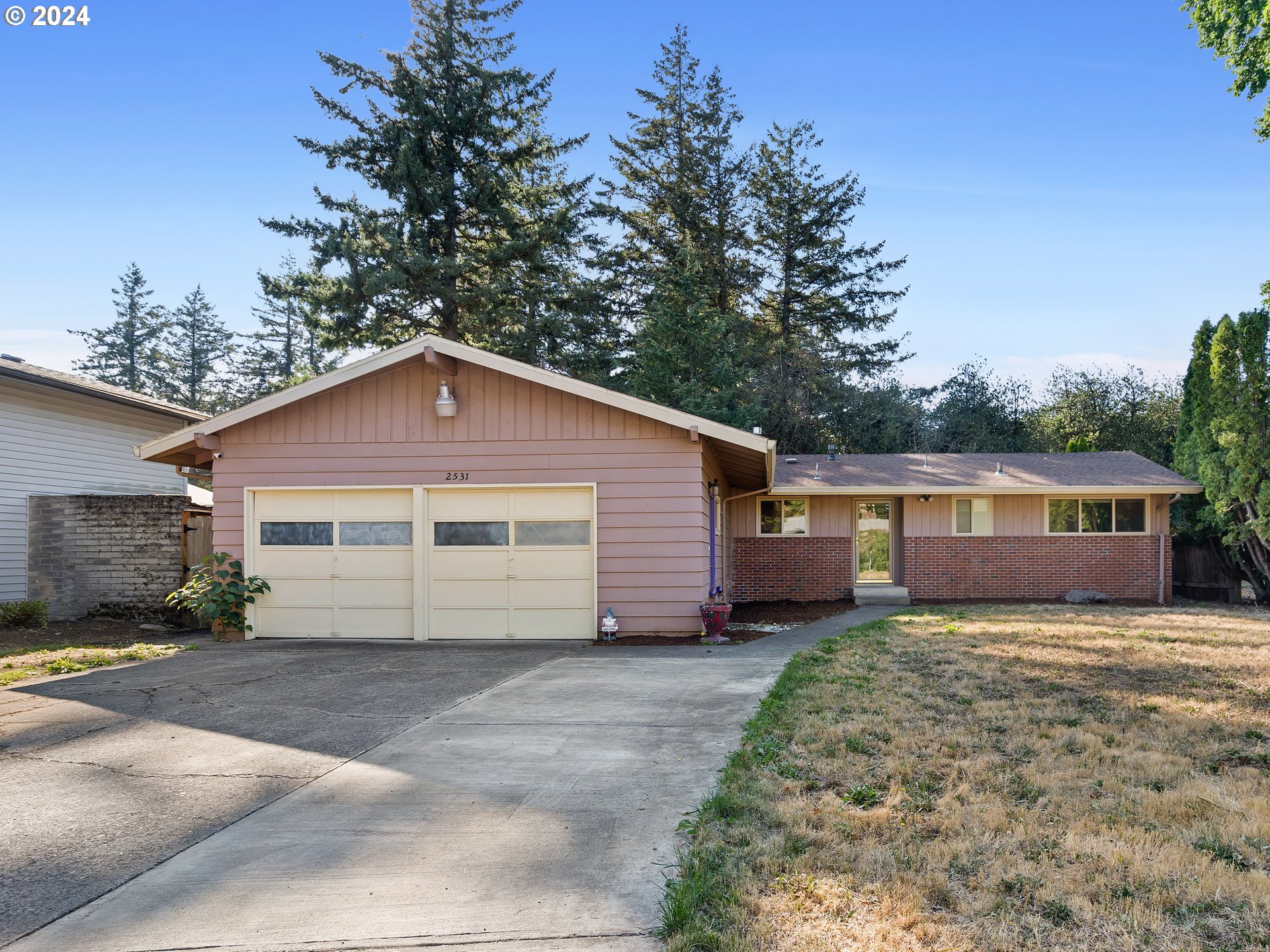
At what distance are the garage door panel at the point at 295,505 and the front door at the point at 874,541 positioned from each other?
1172 centimetres

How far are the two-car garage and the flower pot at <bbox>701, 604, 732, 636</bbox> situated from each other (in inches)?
58.1

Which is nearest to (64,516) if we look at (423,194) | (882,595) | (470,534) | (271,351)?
(470,534)

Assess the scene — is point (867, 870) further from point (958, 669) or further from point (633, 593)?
point (633, 593)

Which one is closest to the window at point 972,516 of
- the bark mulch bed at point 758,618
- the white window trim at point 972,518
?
the white window trim at point 972,518

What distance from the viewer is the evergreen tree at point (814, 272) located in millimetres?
29344

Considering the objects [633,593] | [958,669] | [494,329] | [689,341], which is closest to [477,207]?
[494,329]

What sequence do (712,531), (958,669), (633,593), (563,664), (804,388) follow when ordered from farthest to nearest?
(804,388) < (712,531) < (633,593) < (563,664) < (958,669)

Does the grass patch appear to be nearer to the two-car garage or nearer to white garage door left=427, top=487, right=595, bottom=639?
the two-car garage

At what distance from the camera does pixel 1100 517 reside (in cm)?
1770

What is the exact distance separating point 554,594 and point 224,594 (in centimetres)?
440

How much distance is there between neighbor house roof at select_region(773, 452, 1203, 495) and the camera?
674 inches

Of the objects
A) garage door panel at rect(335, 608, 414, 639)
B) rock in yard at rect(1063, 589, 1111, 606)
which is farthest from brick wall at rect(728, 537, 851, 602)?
garage door panel at rect(335, 608, 414, 639)

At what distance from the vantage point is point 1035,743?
548 cm

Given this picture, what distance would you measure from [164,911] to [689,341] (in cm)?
1999
